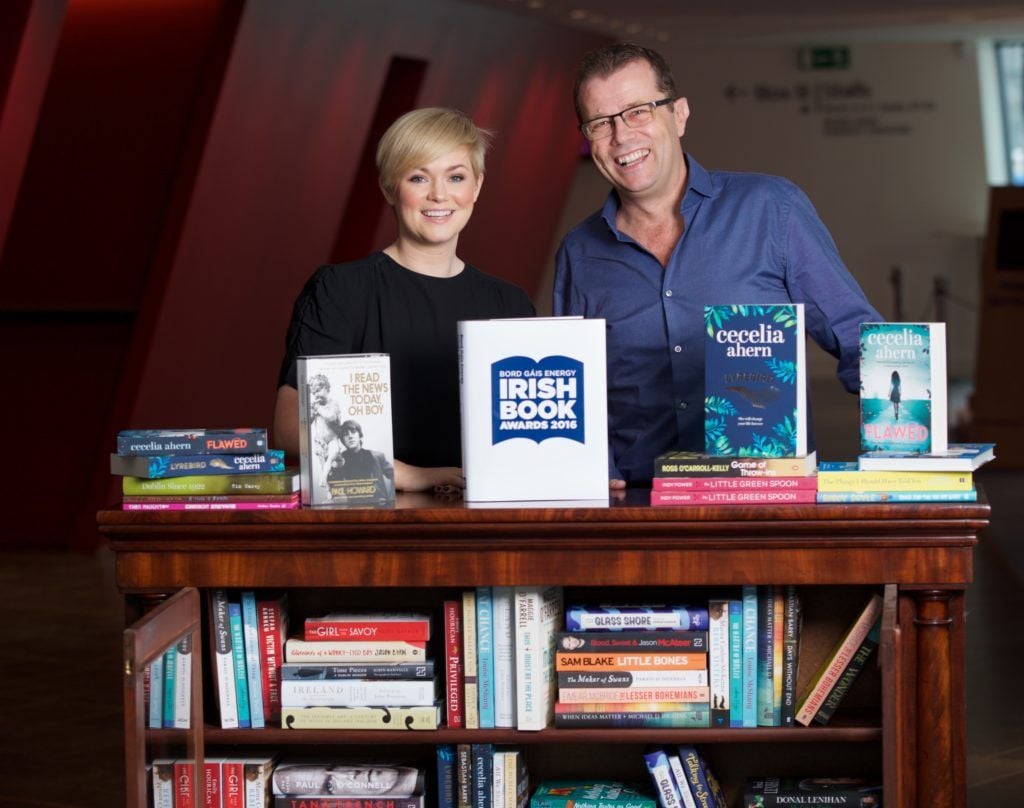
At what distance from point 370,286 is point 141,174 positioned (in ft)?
19.3

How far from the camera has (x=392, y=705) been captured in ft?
9.62

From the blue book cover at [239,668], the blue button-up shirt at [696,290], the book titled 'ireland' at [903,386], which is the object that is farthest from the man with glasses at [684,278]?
the blue book cover at [239,668]

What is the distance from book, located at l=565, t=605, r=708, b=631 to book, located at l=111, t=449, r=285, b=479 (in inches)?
24.8

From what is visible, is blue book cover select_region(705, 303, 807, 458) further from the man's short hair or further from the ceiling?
the ceiling

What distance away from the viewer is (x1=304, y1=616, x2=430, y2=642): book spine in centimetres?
296

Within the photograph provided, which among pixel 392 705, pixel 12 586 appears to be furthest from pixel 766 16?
pixel 392 705

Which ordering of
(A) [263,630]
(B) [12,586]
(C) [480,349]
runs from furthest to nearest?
(B) [12,586] → (A) [263,630] → (C) [480,349]

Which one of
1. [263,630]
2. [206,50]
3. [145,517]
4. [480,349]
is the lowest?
[263,630]

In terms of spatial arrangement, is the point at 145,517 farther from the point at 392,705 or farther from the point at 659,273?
the point at 659,273

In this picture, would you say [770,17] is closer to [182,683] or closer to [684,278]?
[684,278]

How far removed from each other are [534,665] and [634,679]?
18cm

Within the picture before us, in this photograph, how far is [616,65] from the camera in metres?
3.28

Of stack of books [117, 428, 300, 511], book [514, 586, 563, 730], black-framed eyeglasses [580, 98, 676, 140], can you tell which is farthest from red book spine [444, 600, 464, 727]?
black-framed eyeglasses [580, 98, 676, 140]

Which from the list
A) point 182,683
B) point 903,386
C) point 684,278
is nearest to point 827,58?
point 684,278
